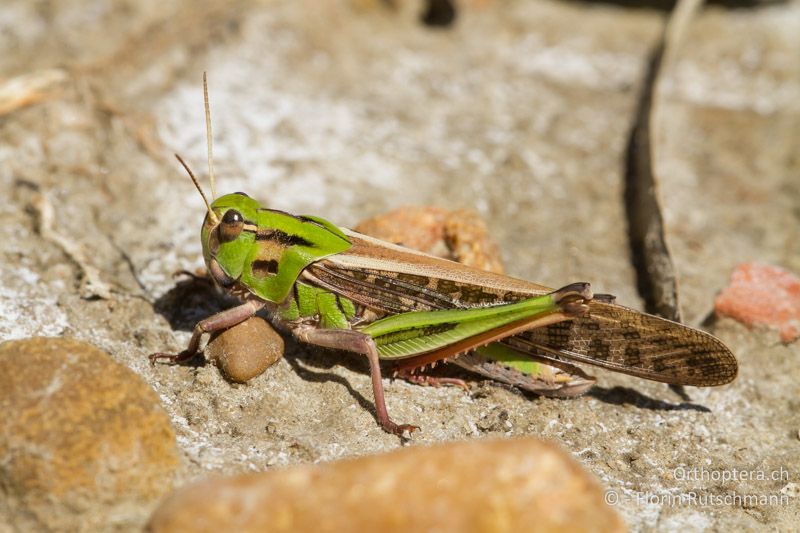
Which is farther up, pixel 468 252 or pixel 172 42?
pixel 172 42

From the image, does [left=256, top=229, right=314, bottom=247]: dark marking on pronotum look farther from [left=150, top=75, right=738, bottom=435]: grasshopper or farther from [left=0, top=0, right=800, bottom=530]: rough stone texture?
[left=0, top=0, right=800, bottom=530]: rough stone texture

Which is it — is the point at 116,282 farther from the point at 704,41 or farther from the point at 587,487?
the point at 704,41

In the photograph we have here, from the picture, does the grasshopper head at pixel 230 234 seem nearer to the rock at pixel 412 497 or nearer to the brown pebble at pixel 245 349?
the brown pebble at pixel 245 349

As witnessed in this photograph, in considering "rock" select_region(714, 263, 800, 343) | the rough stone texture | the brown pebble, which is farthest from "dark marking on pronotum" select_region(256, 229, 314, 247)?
"rock" select_region(714, 263, 800, 343)

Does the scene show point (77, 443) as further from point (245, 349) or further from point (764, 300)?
point (764, 300)

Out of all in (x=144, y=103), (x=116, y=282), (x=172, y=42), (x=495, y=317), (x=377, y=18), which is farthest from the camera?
(x=377, y=18)

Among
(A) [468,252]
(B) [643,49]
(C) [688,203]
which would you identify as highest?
(B) [643,49]

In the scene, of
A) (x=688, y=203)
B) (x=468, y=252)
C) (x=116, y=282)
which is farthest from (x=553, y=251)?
(x=116, y=282)

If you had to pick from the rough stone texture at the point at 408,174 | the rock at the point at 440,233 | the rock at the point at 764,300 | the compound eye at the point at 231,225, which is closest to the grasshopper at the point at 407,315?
the compound eye at the point at 231,225
